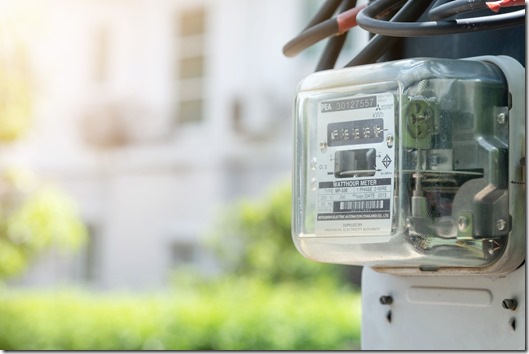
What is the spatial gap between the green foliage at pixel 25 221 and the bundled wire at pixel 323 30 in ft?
19.4

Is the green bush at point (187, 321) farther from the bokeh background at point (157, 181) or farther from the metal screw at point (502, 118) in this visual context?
the metal screw at point (502, 118)

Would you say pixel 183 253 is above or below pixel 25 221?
below

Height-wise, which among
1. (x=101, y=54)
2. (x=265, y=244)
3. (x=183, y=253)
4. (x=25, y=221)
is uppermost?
(x=101, y=54)

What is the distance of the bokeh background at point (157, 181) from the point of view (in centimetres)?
668

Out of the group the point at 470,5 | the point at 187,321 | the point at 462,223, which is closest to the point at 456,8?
the point at 470,5

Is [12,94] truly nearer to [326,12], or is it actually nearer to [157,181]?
[157,181]

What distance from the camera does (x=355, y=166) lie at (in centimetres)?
130

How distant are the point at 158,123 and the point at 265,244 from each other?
8.86 ft

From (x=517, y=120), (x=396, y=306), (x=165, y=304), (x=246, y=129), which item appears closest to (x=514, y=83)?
(x=517, y=120)

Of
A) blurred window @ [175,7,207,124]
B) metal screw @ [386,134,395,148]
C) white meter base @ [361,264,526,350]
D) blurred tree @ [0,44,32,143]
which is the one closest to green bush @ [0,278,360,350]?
blurred tree @ [0,44,32,143]

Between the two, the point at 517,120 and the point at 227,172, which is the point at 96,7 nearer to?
the point at 227,172

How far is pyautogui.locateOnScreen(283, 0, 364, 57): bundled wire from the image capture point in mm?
1447

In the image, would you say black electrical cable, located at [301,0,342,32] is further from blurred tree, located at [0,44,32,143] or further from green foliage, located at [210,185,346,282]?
green foliage, located at [210,185,346,282]

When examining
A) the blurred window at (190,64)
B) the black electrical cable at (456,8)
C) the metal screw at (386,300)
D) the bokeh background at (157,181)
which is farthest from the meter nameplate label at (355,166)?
the blurred window at (190,64)
